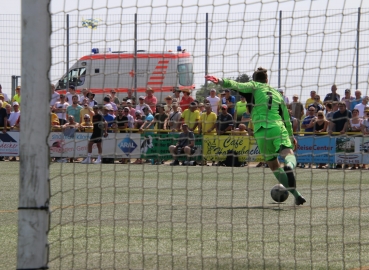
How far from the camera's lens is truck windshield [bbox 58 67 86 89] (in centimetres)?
591

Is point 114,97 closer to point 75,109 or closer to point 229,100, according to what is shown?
point 75,109

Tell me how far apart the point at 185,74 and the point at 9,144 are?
16.5 m

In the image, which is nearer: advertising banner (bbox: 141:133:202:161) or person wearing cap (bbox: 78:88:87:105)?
person wearing cap (bbox: 78:88:87:105)

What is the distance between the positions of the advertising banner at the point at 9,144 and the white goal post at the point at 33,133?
57.9 ft

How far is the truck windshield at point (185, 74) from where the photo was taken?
6201 mm

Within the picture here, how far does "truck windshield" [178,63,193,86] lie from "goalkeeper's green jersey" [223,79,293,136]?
87cm

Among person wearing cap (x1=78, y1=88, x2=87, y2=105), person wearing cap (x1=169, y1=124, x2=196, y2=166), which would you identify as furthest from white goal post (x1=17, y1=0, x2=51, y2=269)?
person wearing cap (x1=169, y1=124, x2=196, y2=166)

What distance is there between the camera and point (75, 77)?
623cm

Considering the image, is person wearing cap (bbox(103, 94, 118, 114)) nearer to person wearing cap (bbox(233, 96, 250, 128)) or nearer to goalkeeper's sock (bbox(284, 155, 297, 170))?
person wearing cap (bbox(233, 96, 250, 128))

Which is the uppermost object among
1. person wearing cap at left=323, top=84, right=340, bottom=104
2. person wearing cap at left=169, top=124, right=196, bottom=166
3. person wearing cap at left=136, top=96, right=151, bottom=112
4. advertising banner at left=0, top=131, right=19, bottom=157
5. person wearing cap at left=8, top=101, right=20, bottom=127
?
person wearing cap at left=323, top=84, right=340, bottom=104

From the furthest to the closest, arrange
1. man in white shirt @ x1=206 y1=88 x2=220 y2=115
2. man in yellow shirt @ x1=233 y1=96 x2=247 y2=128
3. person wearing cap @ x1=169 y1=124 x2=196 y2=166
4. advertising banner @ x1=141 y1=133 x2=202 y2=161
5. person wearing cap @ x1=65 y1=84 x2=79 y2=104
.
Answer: person wearing cap @ x1=169 y1=124 x2=196 y2=166, advertising banner @ x1=141 y1=133 x2=202 y2=161, man in yellow shirt @ x1=233 y1=96 x2=247 y2=128, man in white shirt @ x1=206 y1=88 x2=220 y2=115, person wearing cap @ x1=65 y1=84 x2=79 y2=104

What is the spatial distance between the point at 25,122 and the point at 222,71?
2.07 meters

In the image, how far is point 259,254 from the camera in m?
6.43

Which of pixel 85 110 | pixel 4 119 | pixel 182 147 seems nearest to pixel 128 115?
pixel 85 110
